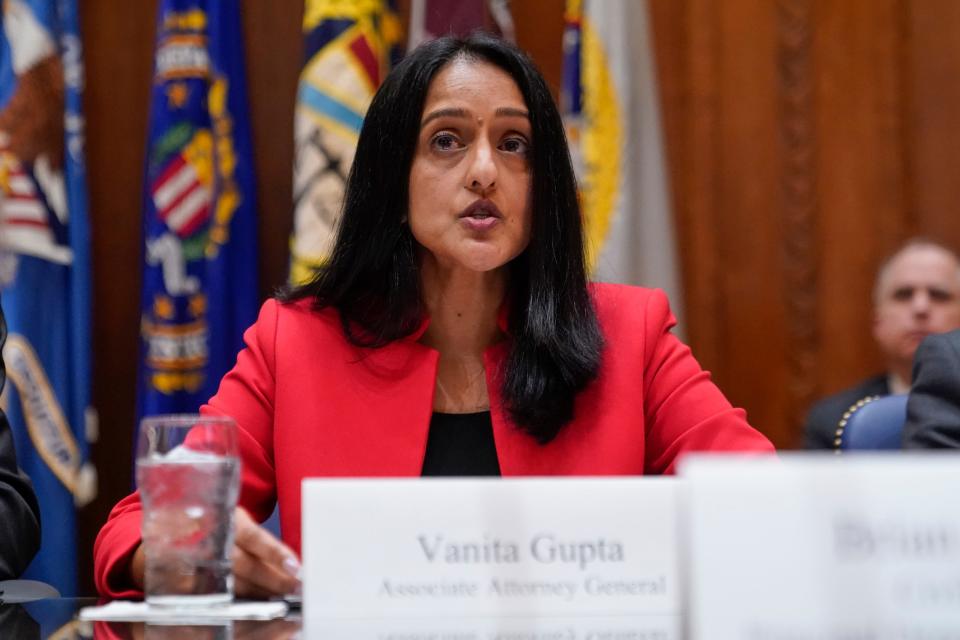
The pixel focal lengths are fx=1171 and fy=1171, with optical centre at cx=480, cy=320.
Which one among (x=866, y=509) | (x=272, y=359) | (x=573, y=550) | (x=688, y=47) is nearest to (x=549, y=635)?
(x=573, y=550)

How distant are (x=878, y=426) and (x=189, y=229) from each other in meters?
A: 2.07

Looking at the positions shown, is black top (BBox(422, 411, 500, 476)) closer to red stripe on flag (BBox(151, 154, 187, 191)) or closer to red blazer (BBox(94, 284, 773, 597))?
red blazer (BBox(94, 284, 773, 597))

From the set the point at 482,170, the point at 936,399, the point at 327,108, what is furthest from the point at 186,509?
the point at 327,108

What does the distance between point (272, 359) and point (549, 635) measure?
3.72 feet

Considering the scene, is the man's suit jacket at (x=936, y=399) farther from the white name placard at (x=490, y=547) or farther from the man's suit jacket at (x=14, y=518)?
the man's suit jacket at (x=14, y=518)

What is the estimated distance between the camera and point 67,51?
3.44 m

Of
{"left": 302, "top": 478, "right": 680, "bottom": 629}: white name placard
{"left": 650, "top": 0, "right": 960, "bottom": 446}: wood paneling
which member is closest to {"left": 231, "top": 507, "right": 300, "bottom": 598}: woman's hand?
{"left": 302, "top": 478, "right": 680, "bottom": 629}: white name placard

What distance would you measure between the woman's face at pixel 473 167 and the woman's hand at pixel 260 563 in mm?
793

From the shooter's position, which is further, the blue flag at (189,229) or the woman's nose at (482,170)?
the blue flag at (189,229)

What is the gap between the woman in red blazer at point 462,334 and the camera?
1.92 m

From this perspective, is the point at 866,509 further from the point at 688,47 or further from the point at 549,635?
the point at 688,47

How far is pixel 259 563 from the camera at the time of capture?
1.34 meters

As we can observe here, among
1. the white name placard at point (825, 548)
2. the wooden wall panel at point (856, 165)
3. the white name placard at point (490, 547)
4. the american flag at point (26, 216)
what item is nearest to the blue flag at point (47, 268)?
the american flag at point (26, 216)

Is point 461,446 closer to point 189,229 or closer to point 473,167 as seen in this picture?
point 473,167
